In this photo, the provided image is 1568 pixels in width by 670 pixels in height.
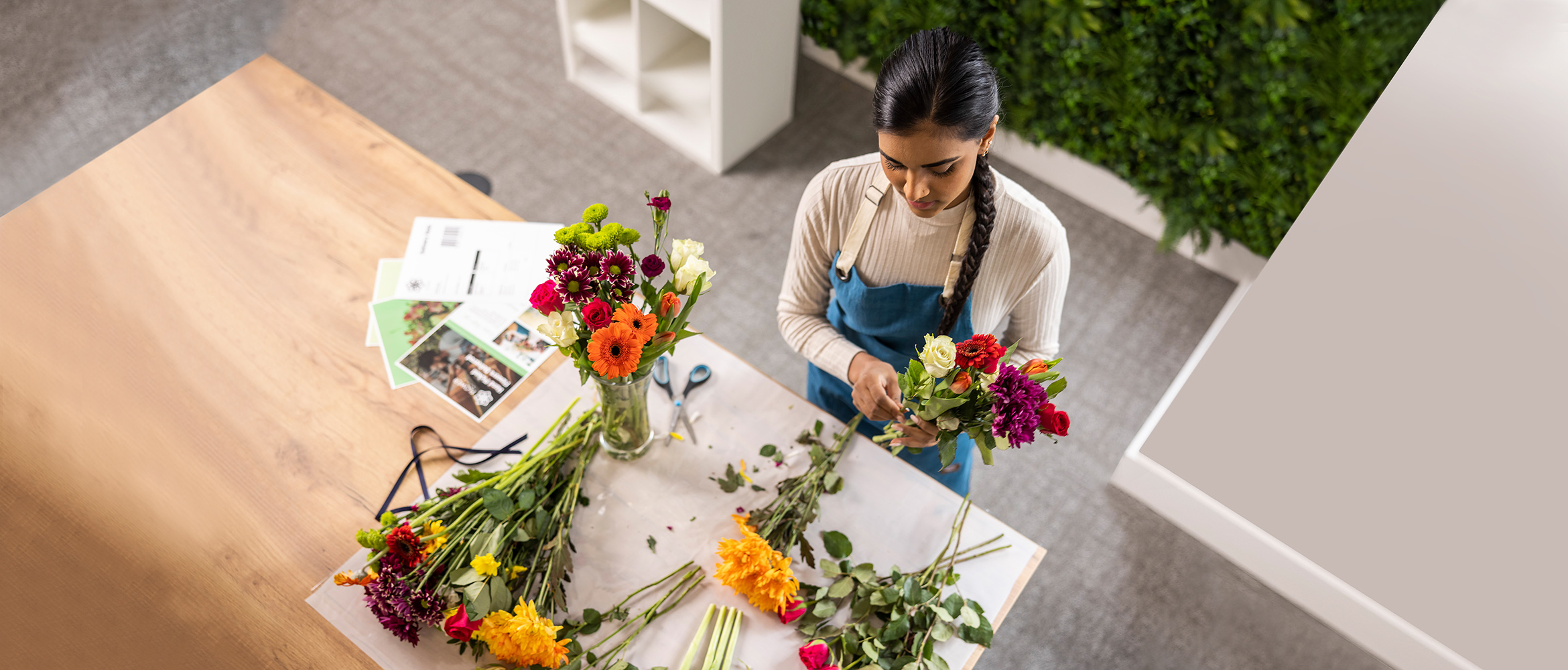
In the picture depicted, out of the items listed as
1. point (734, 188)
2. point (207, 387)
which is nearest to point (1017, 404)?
point (207, 387)

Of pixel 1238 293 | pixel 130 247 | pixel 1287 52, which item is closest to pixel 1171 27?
pixel 1287 52

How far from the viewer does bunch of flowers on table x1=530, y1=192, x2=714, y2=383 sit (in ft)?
3.52

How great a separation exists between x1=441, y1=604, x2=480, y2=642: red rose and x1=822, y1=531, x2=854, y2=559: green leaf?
1.61ft

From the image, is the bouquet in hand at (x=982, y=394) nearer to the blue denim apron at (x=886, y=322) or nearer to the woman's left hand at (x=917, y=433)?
the woman's left hand at (x=917, y=433)

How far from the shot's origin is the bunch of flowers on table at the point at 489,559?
1.19 meters

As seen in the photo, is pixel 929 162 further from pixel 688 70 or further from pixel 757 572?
pixel 688 70

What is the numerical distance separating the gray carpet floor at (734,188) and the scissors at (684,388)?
1078 mm

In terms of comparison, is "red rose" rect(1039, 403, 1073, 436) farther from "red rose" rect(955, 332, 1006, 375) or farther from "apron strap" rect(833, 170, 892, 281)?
"apron strap" rect(833, 170, 892, 281)

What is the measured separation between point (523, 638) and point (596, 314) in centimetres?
44

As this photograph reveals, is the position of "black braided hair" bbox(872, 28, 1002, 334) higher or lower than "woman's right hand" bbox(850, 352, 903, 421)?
higher

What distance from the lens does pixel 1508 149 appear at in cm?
113

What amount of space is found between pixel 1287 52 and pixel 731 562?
1.98 meters

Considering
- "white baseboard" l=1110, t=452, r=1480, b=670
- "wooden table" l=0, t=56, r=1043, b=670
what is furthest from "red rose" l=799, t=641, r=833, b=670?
"white baseboard" l=1110, t=452, r=1480, b=670

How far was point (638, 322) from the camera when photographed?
110 centimetres
